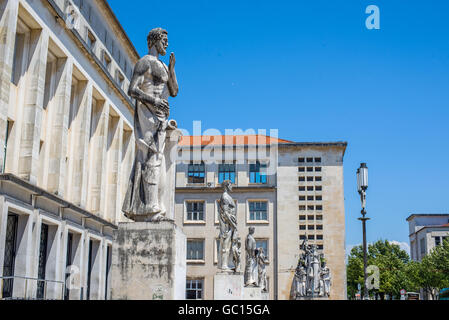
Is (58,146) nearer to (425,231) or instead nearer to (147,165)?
(147,165)

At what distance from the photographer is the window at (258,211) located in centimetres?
6694

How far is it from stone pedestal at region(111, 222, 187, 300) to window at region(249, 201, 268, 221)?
5833 cm

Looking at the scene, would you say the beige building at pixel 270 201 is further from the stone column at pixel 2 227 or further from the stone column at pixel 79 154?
the stone column at pixel 2 227

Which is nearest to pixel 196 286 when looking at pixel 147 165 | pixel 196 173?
pixel 196 173

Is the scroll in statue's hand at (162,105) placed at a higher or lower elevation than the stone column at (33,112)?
lower

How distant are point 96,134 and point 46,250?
1141 cm

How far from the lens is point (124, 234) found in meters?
8.88

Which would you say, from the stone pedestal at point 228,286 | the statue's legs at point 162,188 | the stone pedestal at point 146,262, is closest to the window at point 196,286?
the stone pedestal at point 228,286

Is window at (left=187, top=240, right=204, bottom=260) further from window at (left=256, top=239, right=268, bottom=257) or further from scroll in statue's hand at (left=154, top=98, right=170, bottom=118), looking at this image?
scroll in statue's hand at (left=154, top=98, right=170, bottom=118)

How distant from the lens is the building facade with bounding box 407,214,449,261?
107 meters

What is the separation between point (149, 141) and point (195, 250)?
57727mm

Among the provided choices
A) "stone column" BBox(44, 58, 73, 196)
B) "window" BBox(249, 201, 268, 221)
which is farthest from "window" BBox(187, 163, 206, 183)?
"stone column" BBox(44, 58, 73, 196)

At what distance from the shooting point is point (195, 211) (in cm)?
6756
